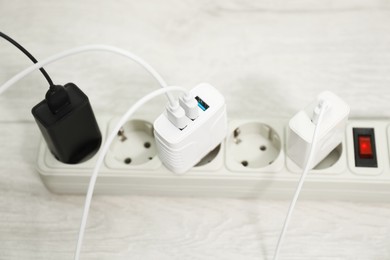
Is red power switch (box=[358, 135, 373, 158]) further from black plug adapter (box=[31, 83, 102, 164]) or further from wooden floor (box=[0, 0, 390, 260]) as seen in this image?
black plug adapter (box=[31, 83, 102, 164])

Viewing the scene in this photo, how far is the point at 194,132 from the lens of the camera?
58cm

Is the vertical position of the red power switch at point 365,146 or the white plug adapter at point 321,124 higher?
the white plug adapter at point 321,124

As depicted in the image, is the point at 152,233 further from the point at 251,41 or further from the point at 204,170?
the point at 251,41

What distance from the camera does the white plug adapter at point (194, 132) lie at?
0.58 meters

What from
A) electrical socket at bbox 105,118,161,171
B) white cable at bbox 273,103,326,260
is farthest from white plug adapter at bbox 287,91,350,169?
electrical socket at bbox 105,118,161,171

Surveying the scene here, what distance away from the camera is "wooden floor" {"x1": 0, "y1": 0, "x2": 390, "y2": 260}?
0.63m

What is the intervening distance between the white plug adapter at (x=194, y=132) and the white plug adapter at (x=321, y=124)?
7cm

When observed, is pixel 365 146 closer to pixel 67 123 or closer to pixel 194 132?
pixel 194 132

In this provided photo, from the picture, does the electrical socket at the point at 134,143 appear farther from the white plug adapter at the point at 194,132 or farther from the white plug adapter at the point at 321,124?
the white plug adapter at the point at 321,124

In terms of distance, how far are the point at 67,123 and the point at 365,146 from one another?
0.96 ft

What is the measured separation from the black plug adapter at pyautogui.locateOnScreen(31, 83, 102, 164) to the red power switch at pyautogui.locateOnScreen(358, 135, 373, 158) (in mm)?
264

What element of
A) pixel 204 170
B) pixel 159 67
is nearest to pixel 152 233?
pixel 204 170

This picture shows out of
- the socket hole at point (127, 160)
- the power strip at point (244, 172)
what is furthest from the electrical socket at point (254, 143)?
the socket hole at point (127, 160)

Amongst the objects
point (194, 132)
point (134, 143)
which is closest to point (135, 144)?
point (134, 143)
